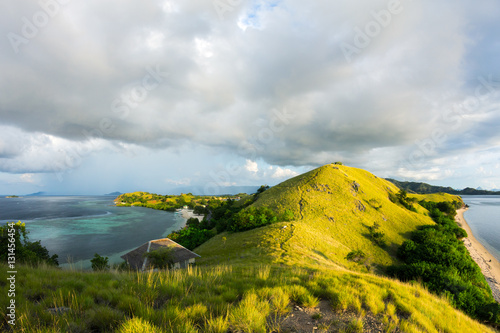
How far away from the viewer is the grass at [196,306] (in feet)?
12.1

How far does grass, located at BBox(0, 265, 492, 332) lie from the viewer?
368cm

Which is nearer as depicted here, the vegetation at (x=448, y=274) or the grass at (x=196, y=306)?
the grass at (x=196, y=306)

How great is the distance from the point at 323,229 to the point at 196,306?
30.9 meters

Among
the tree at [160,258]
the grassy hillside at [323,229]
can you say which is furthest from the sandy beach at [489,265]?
the tree at [160,258]

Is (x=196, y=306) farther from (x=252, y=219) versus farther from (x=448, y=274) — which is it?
(x=448, y=274)

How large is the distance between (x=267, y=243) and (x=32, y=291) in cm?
2060

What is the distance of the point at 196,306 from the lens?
171 inches

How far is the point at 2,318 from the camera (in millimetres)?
3910

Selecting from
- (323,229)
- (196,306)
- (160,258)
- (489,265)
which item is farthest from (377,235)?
(196,306)

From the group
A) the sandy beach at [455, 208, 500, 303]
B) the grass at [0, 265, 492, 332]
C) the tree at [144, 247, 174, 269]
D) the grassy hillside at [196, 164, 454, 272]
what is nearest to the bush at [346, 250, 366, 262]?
the grassy hillside at [196, 164, 454, 272]

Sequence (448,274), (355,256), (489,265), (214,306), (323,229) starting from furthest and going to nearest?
(489,265) → (323,229) → (355,256) → (448,274) → (214,306)

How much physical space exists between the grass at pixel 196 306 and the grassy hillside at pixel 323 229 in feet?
36.2

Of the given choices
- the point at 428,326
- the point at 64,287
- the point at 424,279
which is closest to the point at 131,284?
the point at 64,287

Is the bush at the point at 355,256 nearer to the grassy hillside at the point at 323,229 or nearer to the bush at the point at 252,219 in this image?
the grassy hillside at the point at 323,229
